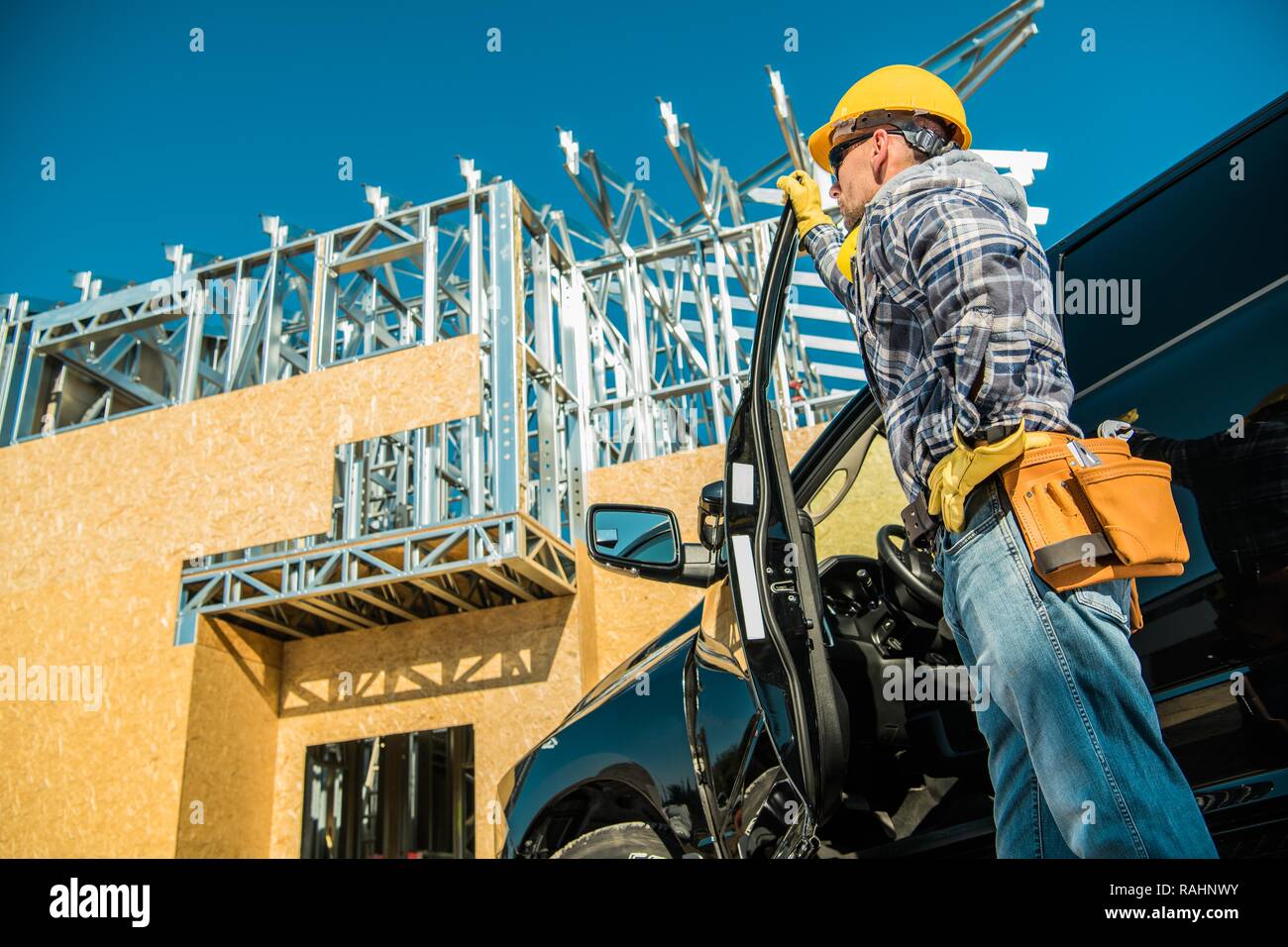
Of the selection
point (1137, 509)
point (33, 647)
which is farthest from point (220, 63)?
point (1137, 509)

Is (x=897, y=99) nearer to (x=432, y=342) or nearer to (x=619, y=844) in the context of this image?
(x=619, y=844)

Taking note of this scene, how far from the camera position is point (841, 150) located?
1.76m

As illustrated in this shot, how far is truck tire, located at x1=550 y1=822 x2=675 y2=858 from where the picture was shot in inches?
80.6

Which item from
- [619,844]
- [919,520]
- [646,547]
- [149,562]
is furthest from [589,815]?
[149,562]

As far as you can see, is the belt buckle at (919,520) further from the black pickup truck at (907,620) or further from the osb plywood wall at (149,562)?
the osb plywood wall at (149,562)

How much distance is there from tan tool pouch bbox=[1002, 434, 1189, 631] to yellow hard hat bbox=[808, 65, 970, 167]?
70 cm

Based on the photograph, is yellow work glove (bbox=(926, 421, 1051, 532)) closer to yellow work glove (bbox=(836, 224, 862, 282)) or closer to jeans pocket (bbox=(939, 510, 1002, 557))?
jeans pocket (bbox=(939, 510, 1002, 557))

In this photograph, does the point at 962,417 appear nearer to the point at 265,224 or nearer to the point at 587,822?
the point at 587,822

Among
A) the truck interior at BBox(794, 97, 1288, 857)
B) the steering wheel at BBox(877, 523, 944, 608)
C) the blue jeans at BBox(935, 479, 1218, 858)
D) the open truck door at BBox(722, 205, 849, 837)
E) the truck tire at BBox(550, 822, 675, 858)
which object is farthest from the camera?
the steering wheel at BBox(877, 523, 944, 608)

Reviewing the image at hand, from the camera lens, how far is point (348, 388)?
848 centimetres

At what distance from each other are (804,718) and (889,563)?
716 millimetres

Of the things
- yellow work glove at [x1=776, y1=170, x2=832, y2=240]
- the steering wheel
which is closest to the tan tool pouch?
yellow work glove at [x1=776, y1=170, x2=832, y2=240]

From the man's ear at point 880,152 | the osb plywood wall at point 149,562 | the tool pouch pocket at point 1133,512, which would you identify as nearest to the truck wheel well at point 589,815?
the tool pouch pocket at point 1133,512
